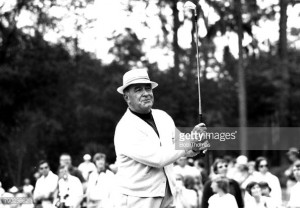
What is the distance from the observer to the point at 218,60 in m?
33.3

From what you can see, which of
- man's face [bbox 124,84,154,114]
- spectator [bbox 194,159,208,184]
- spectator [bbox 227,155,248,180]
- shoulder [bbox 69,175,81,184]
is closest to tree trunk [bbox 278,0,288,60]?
spectator [bbox 194,159,208,184]

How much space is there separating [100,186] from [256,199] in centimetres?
306

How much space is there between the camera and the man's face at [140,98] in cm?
484

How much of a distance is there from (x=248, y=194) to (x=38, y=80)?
15.7 meters

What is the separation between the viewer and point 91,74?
27.5 metres

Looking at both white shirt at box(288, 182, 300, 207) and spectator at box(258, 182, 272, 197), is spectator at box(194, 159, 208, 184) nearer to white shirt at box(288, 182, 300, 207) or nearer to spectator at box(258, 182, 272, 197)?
spectator at box(258, 182, 272, 197)

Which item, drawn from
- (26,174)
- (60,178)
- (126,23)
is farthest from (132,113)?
(26,174)

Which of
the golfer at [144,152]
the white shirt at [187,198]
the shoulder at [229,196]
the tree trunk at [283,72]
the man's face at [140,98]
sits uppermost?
the tree trunk at [283,72]

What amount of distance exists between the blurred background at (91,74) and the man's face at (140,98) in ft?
46.0

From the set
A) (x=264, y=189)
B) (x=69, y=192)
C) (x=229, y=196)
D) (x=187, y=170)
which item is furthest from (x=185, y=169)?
(x=229, y=196)

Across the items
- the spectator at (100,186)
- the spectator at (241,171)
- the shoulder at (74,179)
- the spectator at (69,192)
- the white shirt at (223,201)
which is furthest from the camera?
the spectator at (241,171)

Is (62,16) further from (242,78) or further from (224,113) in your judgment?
(224,113)

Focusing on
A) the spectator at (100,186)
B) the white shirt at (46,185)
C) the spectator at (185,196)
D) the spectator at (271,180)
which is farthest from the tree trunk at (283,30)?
the white shirt at (46,185)

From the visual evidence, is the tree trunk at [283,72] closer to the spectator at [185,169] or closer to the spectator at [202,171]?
the spectator at [202,171]
